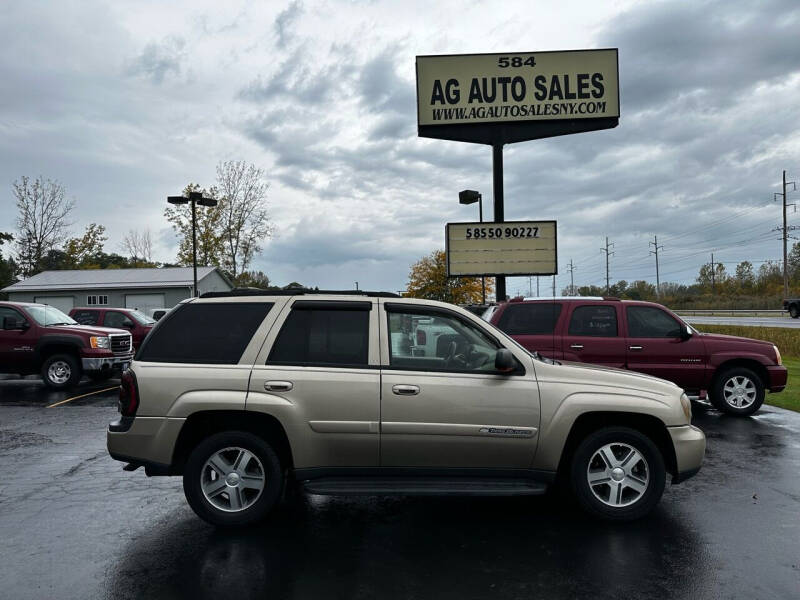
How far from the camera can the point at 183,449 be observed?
4.84 metres

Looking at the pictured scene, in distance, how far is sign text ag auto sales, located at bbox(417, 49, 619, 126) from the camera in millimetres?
15469

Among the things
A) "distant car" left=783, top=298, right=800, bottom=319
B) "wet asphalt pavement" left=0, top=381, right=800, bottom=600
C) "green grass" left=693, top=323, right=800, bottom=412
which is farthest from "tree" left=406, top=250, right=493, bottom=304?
"wet asphalt pavement" left=0, top=381, right=800, bottom=600

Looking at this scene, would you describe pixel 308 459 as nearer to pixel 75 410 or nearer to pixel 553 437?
pixel 553 437

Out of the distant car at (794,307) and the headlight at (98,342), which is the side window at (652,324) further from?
the distant car at (794,307)

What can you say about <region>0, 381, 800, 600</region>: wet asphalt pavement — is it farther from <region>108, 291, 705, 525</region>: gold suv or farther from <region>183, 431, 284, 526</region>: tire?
<region>108, 291, 705, 525</region>: gold suv

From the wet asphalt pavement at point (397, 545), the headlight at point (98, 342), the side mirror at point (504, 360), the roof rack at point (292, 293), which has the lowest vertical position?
the wet asphalt pavement at point (397, 545)

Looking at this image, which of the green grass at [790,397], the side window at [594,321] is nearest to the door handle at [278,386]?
the side window at [594,321]

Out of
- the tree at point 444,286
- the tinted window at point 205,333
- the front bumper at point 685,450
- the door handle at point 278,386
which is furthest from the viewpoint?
the tree at point 444,286

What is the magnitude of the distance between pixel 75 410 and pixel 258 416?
7469 millimetres

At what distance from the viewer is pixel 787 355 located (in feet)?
65.5

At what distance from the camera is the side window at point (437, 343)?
4.86 metres

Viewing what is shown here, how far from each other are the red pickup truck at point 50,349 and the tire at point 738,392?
1219 centimetres

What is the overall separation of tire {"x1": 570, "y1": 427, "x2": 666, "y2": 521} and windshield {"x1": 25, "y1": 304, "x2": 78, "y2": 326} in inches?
503

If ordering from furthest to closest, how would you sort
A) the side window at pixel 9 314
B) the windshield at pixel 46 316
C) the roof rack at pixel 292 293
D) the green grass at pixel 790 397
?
the windshield at pixel 46 316, the side window at pixel 9 314, the green grass at pixel 790 397, the roof rack at pixel 292 293
